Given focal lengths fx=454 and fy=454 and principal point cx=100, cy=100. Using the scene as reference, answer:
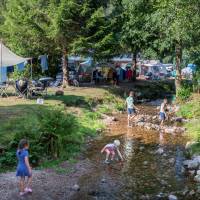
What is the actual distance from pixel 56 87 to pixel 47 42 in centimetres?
369

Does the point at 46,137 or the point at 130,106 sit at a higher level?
the point at 130,106

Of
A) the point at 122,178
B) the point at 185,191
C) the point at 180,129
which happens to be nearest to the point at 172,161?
the point at 122,178

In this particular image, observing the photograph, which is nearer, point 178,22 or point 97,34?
point 178,22

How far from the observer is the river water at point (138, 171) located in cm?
1384

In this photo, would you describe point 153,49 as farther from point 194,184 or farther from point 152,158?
point 194,184

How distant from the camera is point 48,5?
3506 centimetres

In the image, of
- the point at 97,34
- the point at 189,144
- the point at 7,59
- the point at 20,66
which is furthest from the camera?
the point at 20,66

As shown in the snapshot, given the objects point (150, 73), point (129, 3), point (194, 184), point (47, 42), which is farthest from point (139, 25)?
point (194, 184)

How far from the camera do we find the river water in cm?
1384

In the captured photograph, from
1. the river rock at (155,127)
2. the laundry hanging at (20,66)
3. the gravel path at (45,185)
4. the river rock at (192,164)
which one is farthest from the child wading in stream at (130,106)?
the laundry hanging at (20,66)

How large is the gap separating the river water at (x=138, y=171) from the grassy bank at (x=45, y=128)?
3.35 feet

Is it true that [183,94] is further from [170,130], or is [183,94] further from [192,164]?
[192,164]

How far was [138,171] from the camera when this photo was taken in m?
16.3

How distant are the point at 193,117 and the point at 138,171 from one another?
12.2 metres
